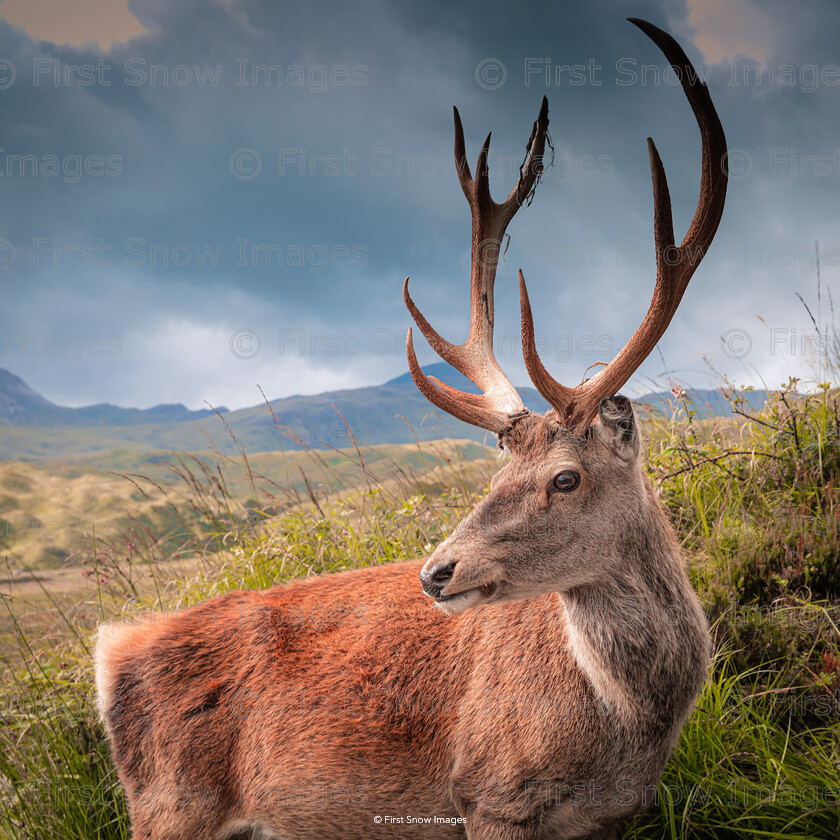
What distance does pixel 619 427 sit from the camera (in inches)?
101

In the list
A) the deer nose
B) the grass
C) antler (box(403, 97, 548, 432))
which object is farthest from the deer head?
the grass

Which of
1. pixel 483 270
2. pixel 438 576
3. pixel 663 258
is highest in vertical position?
pixel 483 270

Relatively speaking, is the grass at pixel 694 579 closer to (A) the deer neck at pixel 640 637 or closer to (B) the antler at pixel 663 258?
(A) the deer neck at pixel 640 637

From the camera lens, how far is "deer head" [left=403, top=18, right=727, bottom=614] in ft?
7.80

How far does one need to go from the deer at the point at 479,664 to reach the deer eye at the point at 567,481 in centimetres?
1

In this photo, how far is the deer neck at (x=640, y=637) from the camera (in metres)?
2.57

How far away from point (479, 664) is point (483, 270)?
2.18 meters

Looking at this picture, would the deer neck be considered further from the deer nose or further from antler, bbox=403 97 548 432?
antler, bbox=403 97 548 432

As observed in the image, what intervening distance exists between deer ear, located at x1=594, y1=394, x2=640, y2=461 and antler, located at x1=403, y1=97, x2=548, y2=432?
66 centimetres

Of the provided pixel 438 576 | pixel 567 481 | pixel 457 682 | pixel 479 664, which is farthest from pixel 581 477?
pixel 457 682

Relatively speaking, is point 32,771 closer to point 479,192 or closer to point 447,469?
point 447,469

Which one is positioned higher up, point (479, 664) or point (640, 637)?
point (640, 637)

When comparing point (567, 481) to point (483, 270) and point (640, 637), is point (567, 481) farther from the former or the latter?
point (483, 270)

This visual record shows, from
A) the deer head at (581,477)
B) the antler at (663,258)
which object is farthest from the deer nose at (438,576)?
the antler at (663,258)
